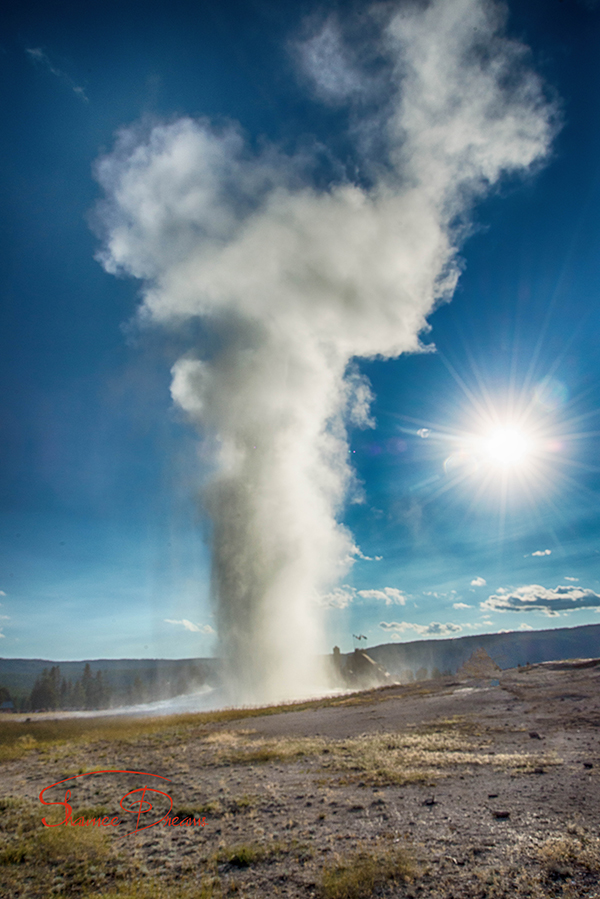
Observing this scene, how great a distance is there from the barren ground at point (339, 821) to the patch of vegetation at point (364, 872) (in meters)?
0.03

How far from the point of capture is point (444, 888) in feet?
24.5

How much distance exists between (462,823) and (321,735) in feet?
70.2

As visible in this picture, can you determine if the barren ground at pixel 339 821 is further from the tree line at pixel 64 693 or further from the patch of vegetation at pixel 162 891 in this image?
the tree line at pixel 64 693

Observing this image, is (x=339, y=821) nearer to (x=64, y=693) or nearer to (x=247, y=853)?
(x=247, y=853)

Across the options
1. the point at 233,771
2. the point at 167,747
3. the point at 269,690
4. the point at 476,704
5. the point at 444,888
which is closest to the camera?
the point at 444,888

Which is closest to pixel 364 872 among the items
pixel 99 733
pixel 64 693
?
pixel 99 733

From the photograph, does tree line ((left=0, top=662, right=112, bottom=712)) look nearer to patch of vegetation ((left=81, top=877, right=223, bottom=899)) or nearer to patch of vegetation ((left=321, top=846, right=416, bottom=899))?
patch of vegetation ((left=81, top=877, right=223, bottom=899))

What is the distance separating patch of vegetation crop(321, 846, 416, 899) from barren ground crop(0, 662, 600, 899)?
0.11ft

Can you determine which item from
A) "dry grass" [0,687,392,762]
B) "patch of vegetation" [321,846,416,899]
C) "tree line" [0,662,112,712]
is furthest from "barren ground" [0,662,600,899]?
"tree line" [0,662,112,712]

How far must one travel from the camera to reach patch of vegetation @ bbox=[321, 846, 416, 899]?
7570 mm

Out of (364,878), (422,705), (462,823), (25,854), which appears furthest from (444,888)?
(422,705)

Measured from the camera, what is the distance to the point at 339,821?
11.7m

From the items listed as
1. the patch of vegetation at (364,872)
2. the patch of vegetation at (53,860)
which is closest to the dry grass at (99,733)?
the patch of vegetation at (53,860)

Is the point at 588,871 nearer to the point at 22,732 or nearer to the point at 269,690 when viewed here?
the point at 22,732
